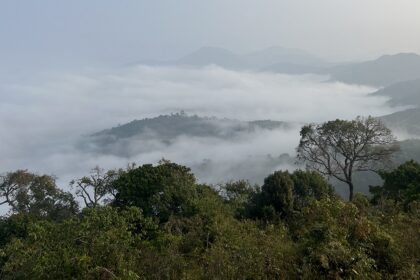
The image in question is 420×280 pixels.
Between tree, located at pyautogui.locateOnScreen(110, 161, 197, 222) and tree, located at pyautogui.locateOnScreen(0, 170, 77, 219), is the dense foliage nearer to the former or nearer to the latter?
tree, located at pyautogui.locateOnScreen(110, 161, 197, 222)

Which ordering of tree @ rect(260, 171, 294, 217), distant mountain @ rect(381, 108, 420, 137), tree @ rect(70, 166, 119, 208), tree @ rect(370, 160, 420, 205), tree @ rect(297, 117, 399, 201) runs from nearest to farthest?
tree @ rect(260, 171, 294, 217) → tree @ rect(370, 160, 420, 205) → tree @ rect(297, 117, 399, 201) → tree @ rect(70, 166, 119, 208) → distant mountain @ rect(381, 108, 420, 137)

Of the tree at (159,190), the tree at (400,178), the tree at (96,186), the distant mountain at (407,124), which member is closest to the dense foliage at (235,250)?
the tree at (159,190)

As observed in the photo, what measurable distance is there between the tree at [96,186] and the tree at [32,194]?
1.62 meters

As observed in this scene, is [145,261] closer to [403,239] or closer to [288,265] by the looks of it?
[288,265]

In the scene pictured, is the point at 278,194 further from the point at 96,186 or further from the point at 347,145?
the point at 96,186

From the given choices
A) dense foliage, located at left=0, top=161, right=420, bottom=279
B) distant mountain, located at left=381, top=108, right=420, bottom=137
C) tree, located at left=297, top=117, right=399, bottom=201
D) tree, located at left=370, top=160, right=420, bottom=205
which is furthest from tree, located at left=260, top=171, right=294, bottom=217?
distant mountain, located at left=381, top=108, right=420, bottom=137

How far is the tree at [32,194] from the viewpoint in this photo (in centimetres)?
4375

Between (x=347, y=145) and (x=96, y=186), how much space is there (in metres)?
24.1

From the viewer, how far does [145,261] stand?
1302cm

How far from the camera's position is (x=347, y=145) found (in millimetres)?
35781

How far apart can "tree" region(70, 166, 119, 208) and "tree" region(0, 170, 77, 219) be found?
1622mm

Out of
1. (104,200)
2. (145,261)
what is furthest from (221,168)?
(145,261)

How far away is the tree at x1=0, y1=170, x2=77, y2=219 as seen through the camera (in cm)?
4375

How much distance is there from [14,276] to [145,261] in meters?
3.62
